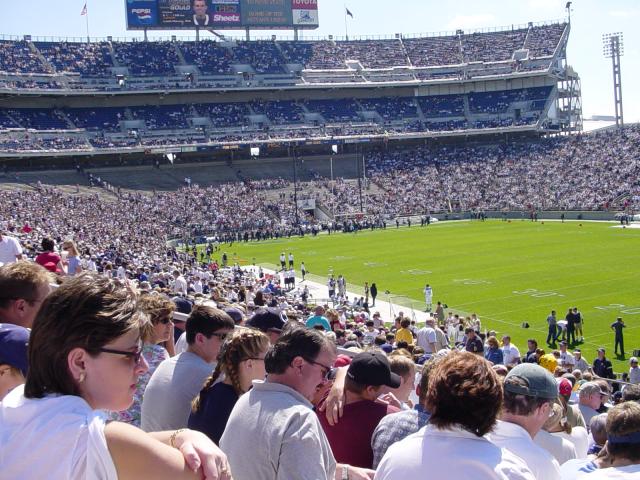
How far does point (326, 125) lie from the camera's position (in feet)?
252

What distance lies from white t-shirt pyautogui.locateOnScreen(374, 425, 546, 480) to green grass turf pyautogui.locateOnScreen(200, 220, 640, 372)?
A: 17143 mm

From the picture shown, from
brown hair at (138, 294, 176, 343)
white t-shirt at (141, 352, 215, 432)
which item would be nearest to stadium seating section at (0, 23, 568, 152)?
brown hair at (138, 294, 176, 343)

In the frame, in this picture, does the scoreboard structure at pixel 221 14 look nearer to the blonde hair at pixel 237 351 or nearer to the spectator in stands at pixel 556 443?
the blonde hair at pixel 237 351

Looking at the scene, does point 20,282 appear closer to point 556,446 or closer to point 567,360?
point 556,446

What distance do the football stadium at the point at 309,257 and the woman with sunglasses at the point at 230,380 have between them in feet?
0.04

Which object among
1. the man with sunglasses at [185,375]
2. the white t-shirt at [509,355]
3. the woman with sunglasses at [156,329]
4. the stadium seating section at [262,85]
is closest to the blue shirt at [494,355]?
the white t-shirt at [509,355]

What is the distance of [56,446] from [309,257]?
42.0m

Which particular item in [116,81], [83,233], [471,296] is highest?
[116,81]

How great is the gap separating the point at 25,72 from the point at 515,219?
149 feet

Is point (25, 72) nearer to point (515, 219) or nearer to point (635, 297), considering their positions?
point (515, 219)

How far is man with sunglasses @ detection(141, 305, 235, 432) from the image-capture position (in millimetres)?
4750

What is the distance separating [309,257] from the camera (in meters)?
44.3

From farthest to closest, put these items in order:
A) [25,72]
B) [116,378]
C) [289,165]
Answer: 1. [289,165]
2. [25,72]
3. [116,378]

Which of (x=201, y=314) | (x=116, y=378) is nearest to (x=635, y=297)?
(x=201, y=314)
